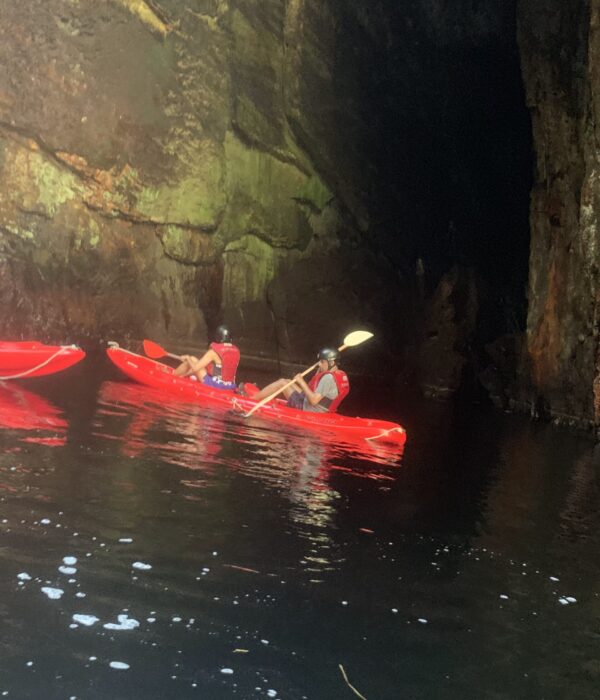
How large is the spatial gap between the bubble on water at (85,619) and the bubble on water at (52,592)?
19 centimetres

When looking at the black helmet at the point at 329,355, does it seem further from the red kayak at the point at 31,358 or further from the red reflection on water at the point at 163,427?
the red kayak at the point at 31,358

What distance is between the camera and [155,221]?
18141 mm

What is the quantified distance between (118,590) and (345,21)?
52.4 ft

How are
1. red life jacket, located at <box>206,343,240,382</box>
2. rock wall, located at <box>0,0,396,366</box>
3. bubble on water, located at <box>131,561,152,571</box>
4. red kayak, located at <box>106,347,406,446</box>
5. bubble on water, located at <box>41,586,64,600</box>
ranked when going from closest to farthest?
bubble on water, located at <box>41,586,64,600</box> → bubble on water, located at <box>131,561,152,571</box> → red kayak, located at <box>106,347,406,446</box> → red life jacket, located at <box>206,343,240,382</box> → rock wall, located at <box>0,0,396,366</box>

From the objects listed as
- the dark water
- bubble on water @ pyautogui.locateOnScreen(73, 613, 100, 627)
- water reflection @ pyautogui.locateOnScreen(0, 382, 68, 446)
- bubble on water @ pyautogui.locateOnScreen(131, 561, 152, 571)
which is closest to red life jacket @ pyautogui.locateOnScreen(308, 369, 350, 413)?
the dark water

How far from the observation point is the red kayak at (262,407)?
897 cm

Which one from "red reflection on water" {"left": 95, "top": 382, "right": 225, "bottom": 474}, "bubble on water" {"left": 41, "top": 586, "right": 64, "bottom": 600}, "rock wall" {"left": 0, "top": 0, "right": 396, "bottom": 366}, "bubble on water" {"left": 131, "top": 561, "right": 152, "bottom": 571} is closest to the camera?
"bubble on water" {"left": 41, "top": 586, "right": 64, "bottom": 600}

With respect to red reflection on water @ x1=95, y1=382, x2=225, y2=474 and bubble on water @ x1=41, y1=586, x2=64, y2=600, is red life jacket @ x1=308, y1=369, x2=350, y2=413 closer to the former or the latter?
red reflection on water @ x1=95, y1=382, x2=225, y2=474

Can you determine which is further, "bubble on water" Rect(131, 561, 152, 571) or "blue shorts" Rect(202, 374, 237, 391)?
"blue shorts" Rect(202, 374, 237, 391)

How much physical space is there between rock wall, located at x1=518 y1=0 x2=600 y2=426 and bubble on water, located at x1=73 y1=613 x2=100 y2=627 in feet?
37.7

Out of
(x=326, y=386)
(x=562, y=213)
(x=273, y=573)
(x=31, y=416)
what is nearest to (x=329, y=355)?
(x=326, y=386)

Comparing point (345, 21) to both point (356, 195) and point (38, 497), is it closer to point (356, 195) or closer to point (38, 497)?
point (356, 195)

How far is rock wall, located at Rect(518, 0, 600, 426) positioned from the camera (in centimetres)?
1301

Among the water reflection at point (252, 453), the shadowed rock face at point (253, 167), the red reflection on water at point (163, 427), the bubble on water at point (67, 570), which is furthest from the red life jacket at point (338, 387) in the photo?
the shadowed rock face at point (253, 167)
